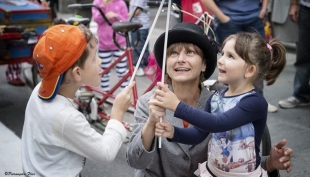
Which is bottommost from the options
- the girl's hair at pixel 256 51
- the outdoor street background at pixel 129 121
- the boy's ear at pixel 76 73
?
the outdoor street background at pixel 129 121

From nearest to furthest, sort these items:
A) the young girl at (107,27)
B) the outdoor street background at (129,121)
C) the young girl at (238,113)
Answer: the young girl at (238,113), the outdoor street background at (129,121), the young girl at (107,27)

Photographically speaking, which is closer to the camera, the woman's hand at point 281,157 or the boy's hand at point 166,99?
the boy's hand at point 166,99

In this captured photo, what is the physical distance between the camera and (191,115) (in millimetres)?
1768

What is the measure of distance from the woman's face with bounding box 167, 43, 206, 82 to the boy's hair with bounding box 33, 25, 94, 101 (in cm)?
45

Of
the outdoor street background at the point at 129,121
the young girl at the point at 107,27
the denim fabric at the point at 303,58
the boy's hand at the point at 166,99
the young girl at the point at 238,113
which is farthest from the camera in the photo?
the young girl at the point at 107,27

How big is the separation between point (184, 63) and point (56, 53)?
24.6 inches

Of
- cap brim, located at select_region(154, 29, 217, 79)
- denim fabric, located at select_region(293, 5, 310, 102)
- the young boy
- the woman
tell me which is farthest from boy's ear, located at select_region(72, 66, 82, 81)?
denim fabric, located at select_region(293, 5, 310, 102)

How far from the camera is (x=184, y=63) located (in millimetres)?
2176

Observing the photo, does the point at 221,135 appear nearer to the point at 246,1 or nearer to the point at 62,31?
the point at 62,31

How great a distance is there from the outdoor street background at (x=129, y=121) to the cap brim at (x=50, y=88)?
1763mm

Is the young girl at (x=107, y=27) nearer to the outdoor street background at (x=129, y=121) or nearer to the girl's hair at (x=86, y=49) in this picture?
the outdoor street background at (x=129, y=121)

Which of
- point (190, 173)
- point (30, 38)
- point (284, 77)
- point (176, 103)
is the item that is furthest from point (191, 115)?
point (284, 77)

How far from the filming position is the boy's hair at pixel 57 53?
1.90m

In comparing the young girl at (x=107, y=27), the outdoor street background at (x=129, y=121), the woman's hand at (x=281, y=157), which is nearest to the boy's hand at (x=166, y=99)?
the woman's hand at (x=281, y=157)
